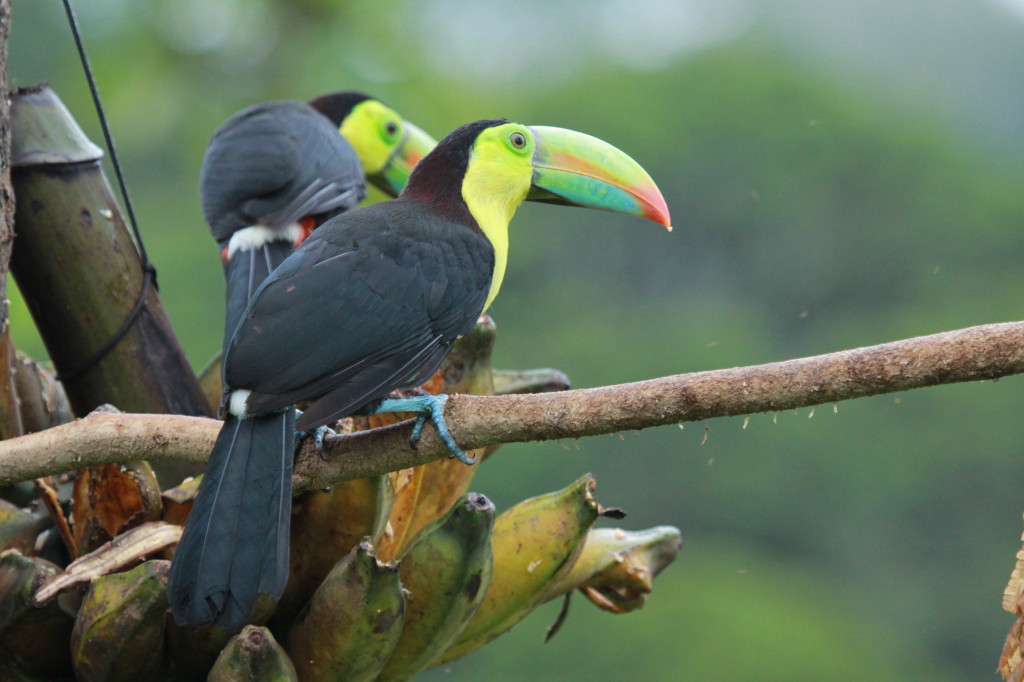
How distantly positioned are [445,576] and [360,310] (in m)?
0.41

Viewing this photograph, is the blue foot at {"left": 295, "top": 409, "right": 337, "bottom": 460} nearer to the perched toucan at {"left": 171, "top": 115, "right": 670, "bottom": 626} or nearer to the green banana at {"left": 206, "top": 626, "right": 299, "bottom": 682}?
the perched toucan at {"left": 171, "top": 115, "right": 670, "bottom": 626}

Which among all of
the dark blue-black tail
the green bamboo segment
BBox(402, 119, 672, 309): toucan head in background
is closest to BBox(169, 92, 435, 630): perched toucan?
the dark blue-black tail

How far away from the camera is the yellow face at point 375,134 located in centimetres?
340

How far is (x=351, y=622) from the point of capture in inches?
50.4

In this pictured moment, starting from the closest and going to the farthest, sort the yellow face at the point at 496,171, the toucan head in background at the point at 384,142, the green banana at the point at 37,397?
the green banana at the point at 37,397 < the yellow face at the point at 496,171 < the toucan head in background at the point at 384,142

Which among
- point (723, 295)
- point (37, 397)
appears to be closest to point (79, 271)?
point (37, 397)

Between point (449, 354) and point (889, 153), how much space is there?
12.3 meters

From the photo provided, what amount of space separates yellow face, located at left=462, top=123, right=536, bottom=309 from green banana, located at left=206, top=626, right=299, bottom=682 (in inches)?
31.2

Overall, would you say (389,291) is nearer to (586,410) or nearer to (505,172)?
(505,172)

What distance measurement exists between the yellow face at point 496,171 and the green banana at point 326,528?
546mm

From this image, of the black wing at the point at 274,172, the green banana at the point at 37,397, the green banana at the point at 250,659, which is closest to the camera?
the green banana at the point at 250,659

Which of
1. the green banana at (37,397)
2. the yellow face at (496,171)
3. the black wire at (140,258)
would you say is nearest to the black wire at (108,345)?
the black wire at (140,258)

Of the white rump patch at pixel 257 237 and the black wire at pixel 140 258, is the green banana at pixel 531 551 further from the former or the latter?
the white rump patch at pixel 257 237

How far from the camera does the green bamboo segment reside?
1.58 metres
